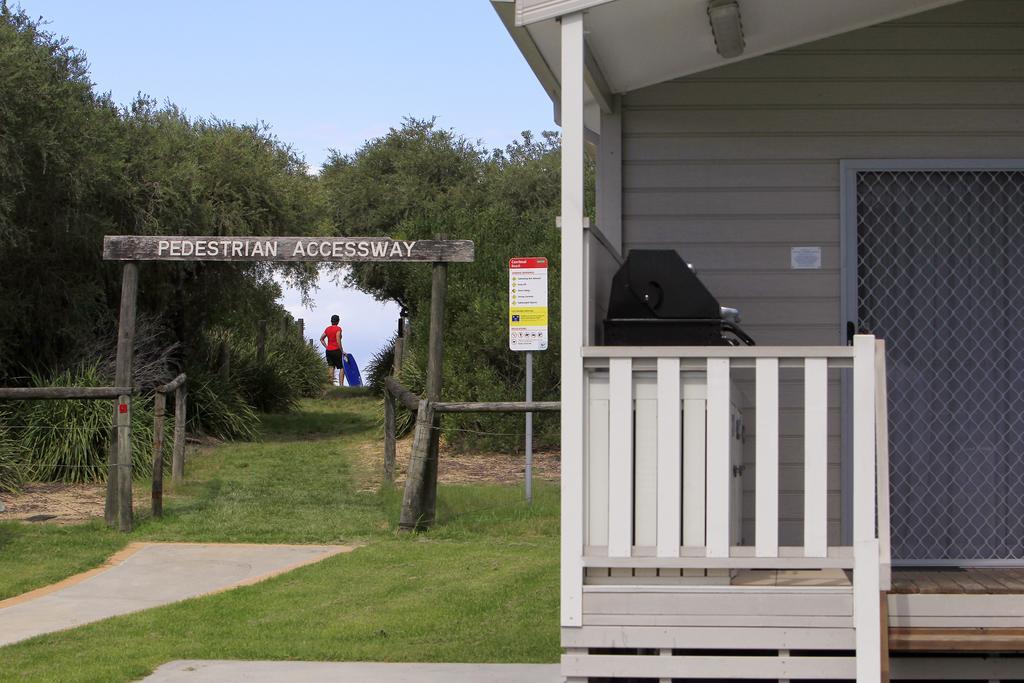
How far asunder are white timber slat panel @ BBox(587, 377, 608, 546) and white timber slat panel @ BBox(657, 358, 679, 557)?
0.20 metres

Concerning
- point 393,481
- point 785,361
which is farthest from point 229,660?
point 393,481

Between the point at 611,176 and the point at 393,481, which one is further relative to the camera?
the point at 393,481

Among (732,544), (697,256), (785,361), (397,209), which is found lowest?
(732,544)

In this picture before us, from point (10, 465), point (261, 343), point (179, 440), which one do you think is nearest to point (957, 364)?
Answer: point (179, 440)

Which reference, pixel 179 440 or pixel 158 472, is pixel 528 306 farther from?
pixel 179 440

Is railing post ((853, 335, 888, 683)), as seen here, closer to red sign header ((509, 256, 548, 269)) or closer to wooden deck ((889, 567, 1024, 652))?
wooden deck ((889, 567, 1024, 652))

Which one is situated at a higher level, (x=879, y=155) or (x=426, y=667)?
(x=879, y=155)

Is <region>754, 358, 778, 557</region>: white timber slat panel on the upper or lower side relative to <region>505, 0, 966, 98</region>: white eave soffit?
lower

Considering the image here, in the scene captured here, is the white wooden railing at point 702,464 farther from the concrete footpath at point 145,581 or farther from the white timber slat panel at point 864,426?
the concrete footpath at point 145,581

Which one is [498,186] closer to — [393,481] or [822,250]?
[393,481]

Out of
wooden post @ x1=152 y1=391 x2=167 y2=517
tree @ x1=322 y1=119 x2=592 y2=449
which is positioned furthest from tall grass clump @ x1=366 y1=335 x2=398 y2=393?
wooden post @ x1=152 y1=391 x2=167 y2=517

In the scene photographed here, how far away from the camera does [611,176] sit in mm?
5973

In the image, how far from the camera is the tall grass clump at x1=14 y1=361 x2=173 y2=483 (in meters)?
12.7

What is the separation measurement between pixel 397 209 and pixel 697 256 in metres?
21.2
